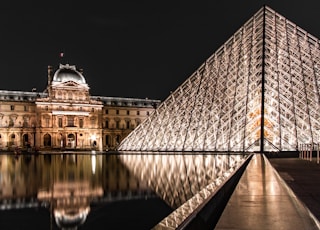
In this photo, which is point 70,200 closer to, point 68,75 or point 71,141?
point 71,141

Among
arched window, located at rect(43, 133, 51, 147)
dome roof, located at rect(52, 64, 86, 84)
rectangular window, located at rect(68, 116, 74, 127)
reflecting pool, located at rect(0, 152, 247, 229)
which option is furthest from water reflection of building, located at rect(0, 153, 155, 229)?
dome roof, located at rect(52, 64, 86, 84)

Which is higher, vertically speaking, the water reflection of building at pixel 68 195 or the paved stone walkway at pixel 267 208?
the paved stone walkway at pixel 267 208

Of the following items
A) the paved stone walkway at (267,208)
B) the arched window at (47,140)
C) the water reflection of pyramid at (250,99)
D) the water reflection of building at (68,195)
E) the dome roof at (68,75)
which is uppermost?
the dome roof at (68,75)

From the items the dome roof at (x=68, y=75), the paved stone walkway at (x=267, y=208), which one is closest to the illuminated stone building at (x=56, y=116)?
the dome roof at (x=68, y=75)

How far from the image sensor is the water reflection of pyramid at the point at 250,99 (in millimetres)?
25938

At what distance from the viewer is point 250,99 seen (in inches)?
1101

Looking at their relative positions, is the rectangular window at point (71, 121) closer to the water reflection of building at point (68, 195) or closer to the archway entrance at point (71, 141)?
the archway entrance at point (71, 141)

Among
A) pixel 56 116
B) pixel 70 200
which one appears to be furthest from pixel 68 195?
pixel 56 116

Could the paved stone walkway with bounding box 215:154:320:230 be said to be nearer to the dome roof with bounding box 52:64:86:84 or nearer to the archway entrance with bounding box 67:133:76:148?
the archway entrance with bounding box 67:133:76:148

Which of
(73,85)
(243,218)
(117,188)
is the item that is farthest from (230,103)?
(73,85)

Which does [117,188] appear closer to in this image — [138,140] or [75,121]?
[138,140]

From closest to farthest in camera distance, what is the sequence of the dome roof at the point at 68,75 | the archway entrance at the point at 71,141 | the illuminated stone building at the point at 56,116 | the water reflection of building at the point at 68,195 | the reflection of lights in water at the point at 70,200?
the reflection of lights in water at the point at 70,200 → the water reflection of building at the point at 68,195 → the illuminated stone building at the point at 56,116 → the archway entrance at the point at 71,141 → the dome roof at the point at 68,75

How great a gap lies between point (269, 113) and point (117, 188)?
17.4m

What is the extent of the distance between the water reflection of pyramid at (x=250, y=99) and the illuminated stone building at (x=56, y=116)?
36.4 m
